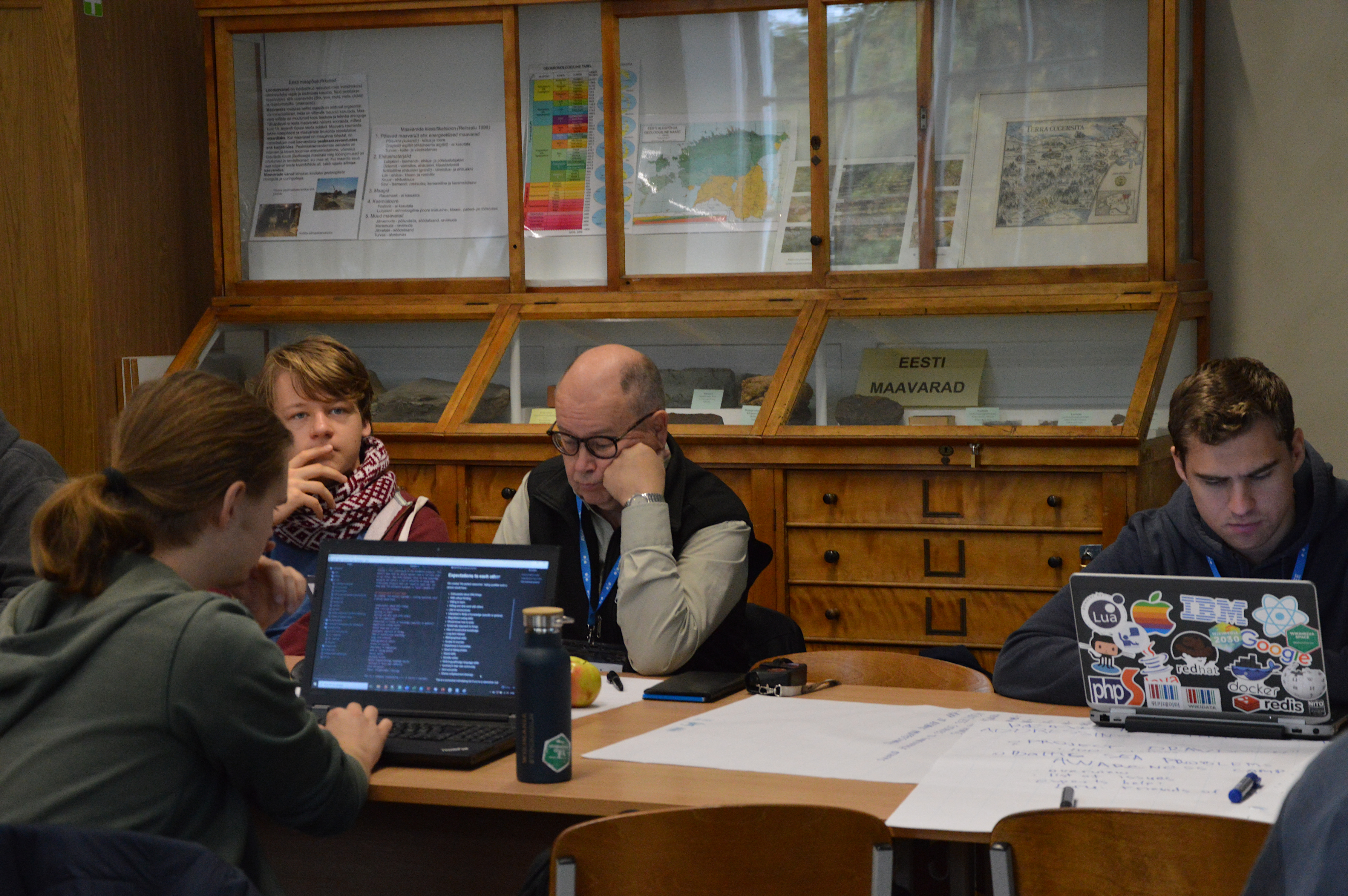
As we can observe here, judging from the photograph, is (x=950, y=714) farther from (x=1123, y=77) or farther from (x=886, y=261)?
(x=1123, y=77)

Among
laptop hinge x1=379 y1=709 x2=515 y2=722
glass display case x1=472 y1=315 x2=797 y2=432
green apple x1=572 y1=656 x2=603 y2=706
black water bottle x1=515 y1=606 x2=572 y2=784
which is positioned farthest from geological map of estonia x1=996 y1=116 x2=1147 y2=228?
black water bottle x1=515 y1=606 x2=572 y2=784

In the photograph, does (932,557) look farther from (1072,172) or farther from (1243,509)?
(1243,509)

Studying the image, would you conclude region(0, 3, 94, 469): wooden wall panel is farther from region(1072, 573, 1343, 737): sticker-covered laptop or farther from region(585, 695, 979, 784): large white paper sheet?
region(1072, 573, 1343, 737): sticker-covered laptop

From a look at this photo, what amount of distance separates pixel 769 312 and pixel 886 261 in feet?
1.45

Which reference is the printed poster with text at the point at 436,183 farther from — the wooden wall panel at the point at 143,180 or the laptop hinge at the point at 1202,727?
the laptop hinge at the point at 1202,727

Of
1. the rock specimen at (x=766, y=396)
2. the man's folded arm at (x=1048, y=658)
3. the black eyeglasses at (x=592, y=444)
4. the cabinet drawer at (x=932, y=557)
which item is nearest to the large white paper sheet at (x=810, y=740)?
the man's folded arm at (x=1048, y=658)

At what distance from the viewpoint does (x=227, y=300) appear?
4.96m

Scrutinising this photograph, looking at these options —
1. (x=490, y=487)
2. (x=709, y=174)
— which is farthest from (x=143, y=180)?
(x=709, y=174)

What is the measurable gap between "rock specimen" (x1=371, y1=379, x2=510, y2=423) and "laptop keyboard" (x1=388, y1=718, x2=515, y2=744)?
232 centimetres

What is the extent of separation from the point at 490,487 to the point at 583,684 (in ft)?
6.75

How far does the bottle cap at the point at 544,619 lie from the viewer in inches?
74.2

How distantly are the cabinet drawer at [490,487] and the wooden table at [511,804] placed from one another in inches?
77.0

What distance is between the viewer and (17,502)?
103 inches

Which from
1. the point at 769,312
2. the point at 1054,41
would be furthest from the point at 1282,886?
the point at 1054,41
